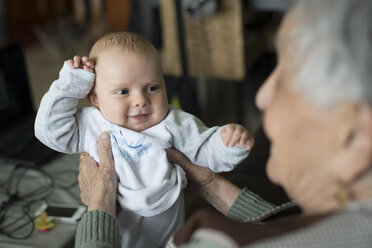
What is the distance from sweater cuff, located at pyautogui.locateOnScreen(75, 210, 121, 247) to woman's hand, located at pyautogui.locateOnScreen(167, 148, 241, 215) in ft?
0.90

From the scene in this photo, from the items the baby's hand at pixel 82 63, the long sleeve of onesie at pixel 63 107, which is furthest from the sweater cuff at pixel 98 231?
the baby's hand at pixel 82 63

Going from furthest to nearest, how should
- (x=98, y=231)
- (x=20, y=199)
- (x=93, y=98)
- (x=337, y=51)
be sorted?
(x=20, y=199) < (x=93, y=98) < (x=98, y=231) < (x=337, y=51)

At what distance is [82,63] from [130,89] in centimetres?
13

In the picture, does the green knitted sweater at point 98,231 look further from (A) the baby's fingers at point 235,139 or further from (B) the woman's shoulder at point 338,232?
(B) the woman's shoulder at point 338,232

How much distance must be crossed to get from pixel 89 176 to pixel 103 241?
26 centimetres

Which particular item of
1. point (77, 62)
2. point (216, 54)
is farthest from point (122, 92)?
point (216, 54)

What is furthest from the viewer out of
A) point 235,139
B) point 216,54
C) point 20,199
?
point 216,54

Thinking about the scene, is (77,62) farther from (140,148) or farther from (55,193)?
(55,193)

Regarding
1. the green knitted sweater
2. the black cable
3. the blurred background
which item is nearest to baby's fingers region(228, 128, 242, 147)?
the green knitted sweater

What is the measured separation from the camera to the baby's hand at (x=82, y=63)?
1.10 metres

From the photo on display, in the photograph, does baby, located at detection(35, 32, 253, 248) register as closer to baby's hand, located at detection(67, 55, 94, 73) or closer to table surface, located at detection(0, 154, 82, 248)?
baby's hand, located at detection(67, 55, 94, 73)

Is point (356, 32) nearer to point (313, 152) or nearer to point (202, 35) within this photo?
point (313, 152)

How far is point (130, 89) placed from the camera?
111 cm

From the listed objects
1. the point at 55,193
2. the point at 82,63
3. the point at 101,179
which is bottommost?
the point at 55,193
